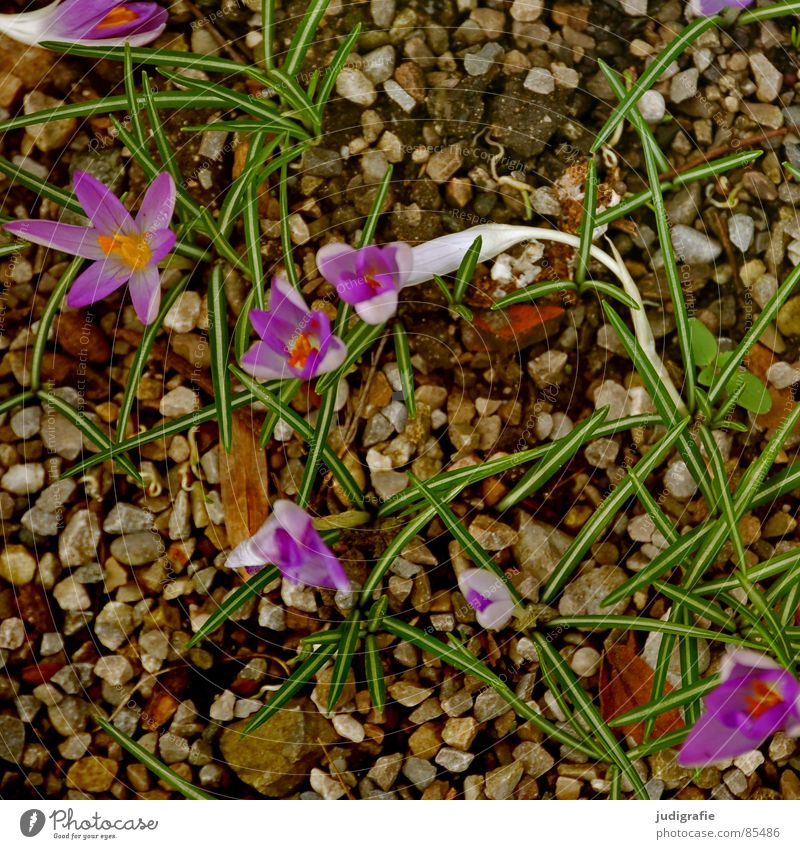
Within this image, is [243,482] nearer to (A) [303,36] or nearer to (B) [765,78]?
(A) [303,36]

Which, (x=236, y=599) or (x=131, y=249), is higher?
(x=131, y=249)

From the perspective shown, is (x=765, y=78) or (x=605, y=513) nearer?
(x=605, y=513)

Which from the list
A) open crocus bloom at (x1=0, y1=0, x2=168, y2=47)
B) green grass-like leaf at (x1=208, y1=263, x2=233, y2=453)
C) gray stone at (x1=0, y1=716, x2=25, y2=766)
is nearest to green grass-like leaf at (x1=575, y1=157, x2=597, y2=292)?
green grass-like leaf at (x1=208, y1=263, x2=233, y2=453)

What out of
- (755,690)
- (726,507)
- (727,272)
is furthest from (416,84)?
(755,690)

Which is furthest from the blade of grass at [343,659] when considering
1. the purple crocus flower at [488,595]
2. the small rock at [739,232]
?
the small rock at [739,232]

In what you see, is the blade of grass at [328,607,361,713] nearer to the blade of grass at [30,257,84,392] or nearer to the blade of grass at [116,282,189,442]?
the blade of grass at [116,282,189,442]

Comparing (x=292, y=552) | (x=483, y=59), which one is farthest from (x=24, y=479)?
(x=483, y=59)
